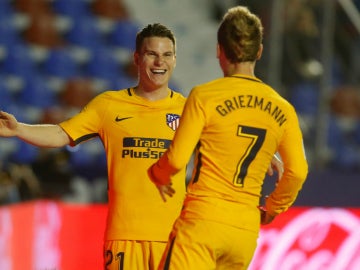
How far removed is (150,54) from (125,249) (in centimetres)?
108

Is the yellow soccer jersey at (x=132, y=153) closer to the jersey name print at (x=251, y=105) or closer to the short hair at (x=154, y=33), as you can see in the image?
the short hair at (x=154, y=33)

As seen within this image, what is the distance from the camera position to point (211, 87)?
4.51 metres

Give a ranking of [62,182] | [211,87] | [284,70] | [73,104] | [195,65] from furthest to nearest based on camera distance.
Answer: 1. [195,65]
2. [73,104]
3. [284,70]
4. [62,182]
5. [211,87]

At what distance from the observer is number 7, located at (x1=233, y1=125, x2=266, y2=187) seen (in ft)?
14.8

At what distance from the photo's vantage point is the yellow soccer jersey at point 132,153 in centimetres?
559

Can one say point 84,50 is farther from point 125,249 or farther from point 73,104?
point 125,249

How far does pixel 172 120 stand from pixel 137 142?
0.80 ft

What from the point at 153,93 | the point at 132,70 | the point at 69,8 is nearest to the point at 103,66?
the point at 132,70

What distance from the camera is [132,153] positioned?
5637 millimetres

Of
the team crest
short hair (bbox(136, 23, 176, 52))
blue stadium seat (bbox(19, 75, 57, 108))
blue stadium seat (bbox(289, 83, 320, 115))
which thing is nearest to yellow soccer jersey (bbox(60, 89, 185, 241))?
the team crest

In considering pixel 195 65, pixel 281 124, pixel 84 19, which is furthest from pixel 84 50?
pixel 281 124

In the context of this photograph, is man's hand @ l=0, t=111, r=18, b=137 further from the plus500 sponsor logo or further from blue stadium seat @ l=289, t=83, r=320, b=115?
blue stadium seat @ l=289, t=83, r=320, b=115

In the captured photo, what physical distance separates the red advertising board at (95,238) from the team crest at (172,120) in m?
→ 2.43

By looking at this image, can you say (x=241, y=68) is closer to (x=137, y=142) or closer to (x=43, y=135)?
(x=137, y=142)
